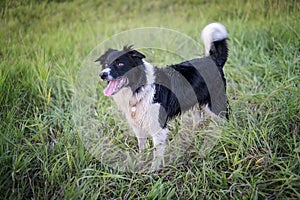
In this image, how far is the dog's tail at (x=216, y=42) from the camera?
313cm

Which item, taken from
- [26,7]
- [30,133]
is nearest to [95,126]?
[30,133]

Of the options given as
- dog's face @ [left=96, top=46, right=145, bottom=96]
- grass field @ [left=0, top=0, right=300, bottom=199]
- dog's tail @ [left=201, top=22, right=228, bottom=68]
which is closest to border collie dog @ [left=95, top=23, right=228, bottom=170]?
dog's face @ [left=96, top=46, right=145, bottom=96]

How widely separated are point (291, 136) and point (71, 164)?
1.99 meters

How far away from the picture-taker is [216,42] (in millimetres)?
3164

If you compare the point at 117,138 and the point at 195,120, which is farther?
the point at 195,120

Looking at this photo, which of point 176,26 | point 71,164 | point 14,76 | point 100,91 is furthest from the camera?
point 176,26

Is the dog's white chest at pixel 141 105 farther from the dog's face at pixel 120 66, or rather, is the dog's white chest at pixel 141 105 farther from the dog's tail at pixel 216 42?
the dog's tail at pixel 216 42

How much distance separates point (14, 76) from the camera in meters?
3.60

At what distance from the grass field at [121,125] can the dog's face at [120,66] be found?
2.08 feet

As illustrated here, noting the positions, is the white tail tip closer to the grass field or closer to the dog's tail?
the dog's tail

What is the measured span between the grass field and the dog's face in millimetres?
633

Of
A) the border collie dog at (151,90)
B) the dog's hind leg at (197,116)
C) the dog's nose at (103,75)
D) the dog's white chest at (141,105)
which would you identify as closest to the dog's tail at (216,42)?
the border collie dog at (151,90)

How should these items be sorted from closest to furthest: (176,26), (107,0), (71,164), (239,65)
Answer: (71,164)
(239,65)
(176,26)
(107,0)

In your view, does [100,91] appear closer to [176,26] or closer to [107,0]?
[176,26]
